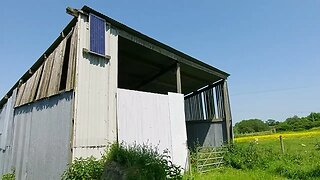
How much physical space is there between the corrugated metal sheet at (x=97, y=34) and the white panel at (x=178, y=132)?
292 centimetres

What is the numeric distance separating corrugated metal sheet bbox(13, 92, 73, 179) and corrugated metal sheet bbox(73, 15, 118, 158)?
0.25 meters

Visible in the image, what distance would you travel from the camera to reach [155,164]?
200 inches

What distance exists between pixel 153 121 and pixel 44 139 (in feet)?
9.87

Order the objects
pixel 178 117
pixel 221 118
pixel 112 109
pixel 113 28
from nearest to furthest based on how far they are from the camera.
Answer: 1. pixel 112 109
2. pixel 113 28
3. pixel 178 117
4. pixel 221 118

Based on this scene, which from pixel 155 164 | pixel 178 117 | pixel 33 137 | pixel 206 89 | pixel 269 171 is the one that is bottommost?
pixel 269 171

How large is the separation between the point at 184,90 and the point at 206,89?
1.27 metres

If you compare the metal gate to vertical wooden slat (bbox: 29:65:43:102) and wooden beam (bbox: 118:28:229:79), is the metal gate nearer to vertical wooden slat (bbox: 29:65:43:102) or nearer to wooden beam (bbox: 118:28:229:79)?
wooden beam (bbox: 118:28:229:79)

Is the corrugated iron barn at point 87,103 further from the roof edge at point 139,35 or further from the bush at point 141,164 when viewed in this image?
the bush at point 141,164

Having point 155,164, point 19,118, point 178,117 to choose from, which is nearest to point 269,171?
point 178,117

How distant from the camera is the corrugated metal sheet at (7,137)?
964 cm

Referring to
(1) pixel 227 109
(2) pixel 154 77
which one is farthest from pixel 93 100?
(1) pixel 227 109

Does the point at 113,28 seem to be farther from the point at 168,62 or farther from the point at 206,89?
the point at 206,89

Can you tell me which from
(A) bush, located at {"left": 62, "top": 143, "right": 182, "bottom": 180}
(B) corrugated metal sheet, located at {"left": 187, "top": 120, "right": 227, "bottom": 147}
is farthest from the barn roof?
(A) bush, located at {"left": 62, "top": 143, "right": 182, "bottom": 180}

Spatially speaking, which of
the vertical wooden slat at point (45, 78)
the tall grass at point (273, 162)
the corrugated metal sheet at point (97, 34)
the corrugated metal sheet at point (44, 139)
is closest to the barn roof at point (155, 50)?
the corrugated metal sheet at point (97, 34)
